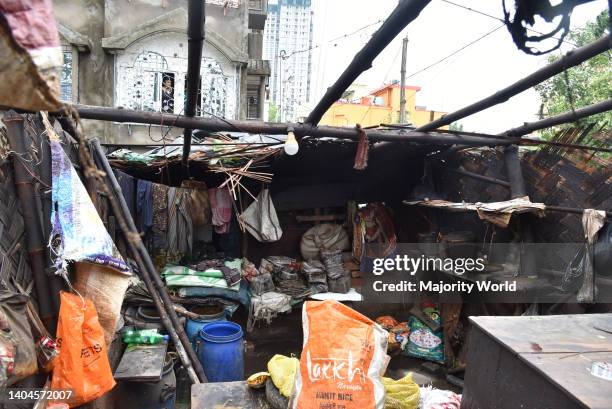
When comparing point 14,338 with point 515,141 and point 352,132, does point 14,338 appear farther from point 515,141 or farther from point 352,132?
point 515,141

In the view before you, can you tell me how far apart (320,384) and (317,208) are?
18.6ft

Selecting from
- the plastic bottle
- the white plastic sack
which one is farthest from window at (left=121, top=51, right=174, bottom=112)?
the plastic bottle

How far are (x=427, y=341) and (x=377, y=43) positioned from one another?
5922 mm

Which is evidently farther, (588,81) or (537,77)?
(588,81)

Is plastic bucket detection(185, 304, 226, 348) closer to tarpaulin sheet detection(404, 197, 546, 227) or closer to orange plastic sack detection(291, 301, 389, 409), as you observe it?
orange plastic sack detection(291, 301, 389, 409)

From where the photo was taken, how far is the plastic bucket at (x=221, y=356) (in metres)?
5.31

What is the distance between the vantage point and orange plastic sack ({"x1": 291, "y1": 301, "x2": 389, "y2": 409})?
247 centimetres

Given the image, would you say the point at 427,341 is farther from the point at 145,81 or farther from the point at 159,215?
the point at 145,81

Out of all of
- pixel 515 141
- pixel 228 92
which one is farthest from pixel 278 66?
pixel 515 141

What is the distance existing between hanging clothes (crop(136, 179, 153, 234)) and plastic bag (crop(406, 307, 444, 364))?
526 centimetres

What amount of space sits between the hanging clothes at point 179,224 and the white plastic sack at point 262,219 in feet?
3.46

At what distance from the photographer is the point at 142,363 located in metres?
4.34

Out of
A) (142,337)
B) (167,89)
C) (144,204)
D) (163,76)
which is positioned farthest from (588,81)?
(163,76)

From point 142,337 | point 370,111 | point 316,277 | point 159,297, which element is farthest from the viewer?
point 370,111
